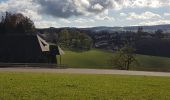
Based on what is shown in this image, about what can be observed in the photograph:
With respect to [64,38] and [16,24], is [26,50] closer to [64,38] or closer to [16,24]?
[16,24]

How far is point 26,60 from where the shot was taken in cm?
6662

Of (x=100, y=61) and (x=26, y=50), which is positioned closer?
(x=26, y=50)

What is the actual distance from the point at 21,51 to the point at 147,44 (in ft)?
348

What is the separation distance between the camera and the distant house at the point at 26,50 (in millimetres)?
66812

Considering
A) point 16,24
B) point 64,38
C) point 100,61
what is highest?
point 16,24

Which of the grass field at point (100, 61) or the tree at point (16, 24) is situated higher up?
the tree at point (16, 24)

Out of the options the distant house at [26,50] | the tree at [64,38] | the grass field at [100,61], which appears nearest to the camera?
the distant house at [26,50]

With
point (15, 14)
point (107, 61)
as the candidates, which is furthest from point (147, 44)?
point (15, 14)

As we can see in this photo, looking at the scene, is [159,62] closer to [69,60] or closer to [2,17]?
[69,60]

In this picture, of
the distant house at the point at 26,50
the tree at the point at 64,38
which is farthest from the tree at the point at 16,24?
the tree at the point at 64,38

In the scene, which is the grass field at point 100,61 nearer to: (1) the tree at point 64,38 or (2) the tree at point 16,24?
(2) the tree at point 16,24

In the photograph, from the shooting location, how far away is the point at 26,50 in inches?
2653

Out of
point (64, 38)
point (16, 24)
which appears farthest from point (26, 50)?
point (64, 38)

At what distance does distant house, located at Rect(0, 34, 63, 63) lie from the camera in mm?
66812
